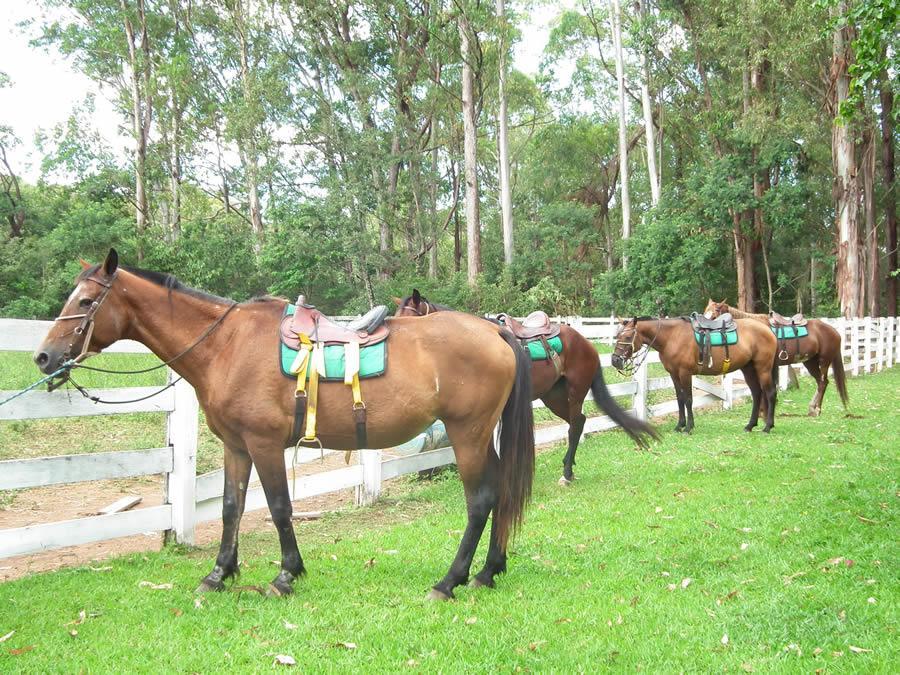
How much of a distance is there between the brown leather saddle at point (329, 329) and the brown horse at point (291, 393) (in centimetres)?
9

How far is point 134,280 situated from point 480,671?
9.92ft

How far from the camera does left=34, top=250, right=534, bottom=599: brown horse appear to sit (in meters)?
4.13

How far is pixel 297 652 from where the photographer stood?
10.6 ft

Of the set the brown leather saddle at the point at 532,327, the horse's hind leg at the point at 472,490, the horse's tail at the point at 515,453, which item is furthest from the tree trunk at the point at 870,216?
the horse's hind leg at the point at 472,490

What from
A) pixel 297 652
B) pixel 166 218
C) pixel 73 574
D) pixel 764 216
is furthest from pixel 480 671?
pixel 166 218

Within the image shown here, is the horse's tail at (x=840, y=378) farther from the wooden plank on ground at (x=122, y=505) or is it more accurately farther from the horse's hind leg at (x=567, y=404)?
the wooden plank on ground at (x=122, y=505)

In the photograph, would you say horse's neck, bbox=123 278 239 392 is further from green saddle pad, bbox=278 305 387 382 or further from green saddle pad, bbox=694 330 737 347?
green saddle pad, bbox=694 330 737 347

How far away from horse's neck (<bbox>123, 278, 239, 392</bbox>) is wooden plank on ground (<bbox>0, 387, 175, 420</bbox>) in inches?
25.8

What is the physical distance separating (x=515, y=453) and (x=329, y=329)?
1.44 m

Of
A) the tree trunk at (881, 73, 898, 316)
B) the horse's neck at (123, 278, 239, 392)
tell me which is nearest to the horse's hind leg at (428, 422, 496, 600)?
the horse's neck at (123, 278, 239, 392)

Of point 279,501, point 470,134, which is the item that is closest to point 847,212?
point 470,134

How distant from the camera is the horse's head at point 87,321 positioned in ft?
12.8

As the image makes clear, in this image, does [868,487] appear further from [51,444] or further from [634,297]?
[634,297]

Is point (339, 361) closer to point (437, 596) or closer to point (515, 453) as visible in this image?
point (515, 453)
